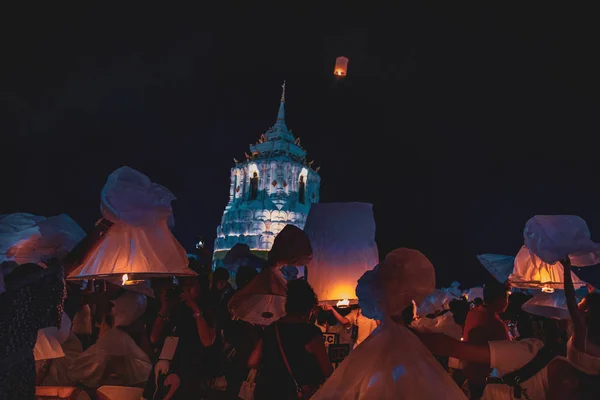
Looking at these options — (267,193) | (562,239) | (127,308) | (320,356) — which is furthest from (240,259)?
(267,193)

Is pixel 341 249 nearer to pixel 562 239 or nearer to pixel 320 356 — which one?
pixel 320 356

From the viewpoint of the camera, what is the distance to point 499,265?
28.1 ft

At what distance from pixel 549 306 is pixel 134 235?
14.5 feet

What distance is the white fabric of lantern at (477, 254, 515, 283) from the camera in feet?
26.8

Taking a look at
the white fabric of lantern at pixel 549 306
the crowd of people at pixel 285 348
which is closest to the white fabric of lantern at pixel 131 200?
the crowd of people at pixel 285 348

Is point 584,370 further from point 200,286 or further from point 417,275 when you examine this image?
point 200,286

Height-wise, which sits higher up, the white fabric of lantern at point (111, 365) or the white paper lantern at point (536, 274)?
the white paper lantern at point (536, 274)

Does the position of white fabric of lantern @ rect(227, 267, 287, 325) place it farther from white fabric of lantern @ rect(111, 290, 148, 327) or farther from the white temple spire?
the white temple spire

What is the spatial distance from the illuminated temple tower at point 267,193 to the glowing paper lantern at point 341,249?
102 feet

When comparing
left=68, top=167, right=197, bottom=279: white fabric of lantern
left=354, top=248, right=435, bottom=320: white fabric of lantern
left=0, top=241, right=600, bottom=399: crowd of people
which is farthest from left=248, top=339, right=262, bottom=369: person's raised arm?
left=354, top=248, right=435, bottom=320: white fabric of lantern

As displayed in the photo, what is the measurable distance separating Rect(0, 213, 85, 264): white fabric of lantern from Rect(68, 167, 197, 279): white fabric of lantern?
709mm

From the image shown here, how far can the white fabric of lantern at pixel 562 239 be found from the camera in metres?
4.11

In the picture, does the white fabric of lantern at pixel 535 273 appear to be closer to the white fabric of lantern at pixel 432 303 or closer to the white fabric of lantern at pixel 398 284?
the white fabric of lantern at pixel 398 284

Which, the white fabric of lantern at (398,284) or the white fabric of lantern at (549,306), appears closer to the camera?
the white fabric of lantern at (398,284)
